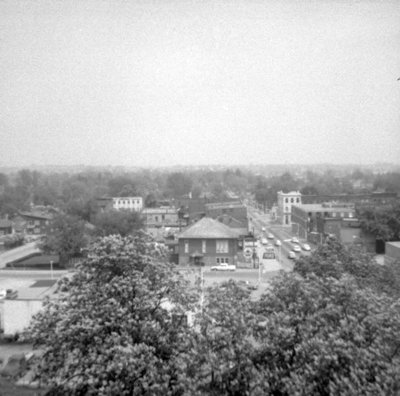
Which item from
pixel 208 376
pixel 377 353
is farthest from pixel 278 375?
pixel 377 353

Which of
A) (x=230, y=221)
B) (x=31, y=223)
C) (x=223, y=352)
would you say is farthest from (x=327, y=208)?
(x=223, y=352)

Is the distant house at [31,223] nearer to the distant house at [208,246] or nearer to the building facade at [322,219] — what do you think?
the distant house at [208,246]

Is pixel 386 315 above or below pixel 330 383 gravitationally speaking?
above

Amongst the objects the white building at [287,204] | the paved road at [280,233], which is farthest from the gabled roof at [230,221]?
the white building at [287,204]

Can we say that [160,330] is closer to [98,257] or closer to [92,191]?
[98,257]

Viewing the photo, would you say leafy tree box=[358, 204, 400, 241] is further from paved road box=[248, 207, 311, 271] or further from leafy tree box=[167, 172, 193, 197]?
leafy tree box=[167, 172, 193, 197]

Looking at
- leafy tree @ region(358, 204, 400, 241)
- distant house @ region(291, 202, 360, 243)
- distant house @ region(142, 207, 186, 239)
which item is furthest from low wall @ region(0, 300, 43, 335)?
leafy tree @ region(358, 204, 400, 241)
